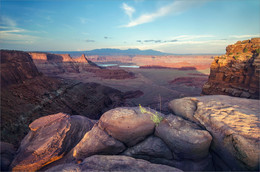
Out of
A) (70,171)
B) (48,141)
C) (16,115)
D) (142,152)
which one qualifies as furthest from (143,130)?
(16,115)

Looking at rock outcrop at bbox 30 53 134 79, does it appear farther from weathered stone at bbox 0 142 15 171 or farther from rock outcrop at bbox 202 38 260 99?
weathered stone at bbox 0 142 15 171

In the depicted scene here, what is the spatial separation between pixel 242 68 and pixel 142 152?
382 inches

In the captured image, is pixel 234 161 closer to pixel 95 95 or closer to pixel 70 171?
pixel 70 171

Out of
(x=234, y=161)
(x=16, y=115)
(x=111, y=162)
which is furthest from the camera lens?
(x=16, y=115)

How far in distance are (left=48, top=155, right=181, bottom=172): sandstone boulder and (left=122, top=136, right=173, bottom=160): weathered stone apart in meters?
0.75

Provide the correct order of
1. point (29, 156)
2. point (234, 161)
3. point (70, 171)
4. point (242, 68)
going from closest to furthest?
1. point (70, 171)
2. point (234, 161)
3. point (29, 156)
4. point (242, 68)

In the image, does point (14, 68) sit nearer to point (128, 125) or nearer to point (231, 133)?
point (128, 125)

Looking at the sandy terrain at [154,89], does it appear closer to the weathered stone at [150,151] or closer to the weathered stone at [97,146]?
the weathered stone at [150,151]

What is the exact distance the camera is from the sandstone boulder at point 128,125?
3.01 metres

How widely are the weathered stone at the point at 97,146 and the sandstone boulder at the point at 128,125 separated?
15cm

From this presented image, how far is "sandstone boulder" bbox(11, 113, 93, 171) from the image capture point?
9.02 feet

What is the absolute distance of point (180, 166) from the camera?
9.31 feet

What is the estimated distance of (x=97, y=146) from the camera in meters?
2.76

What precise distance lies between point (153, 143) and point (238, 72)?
9.44 metres
